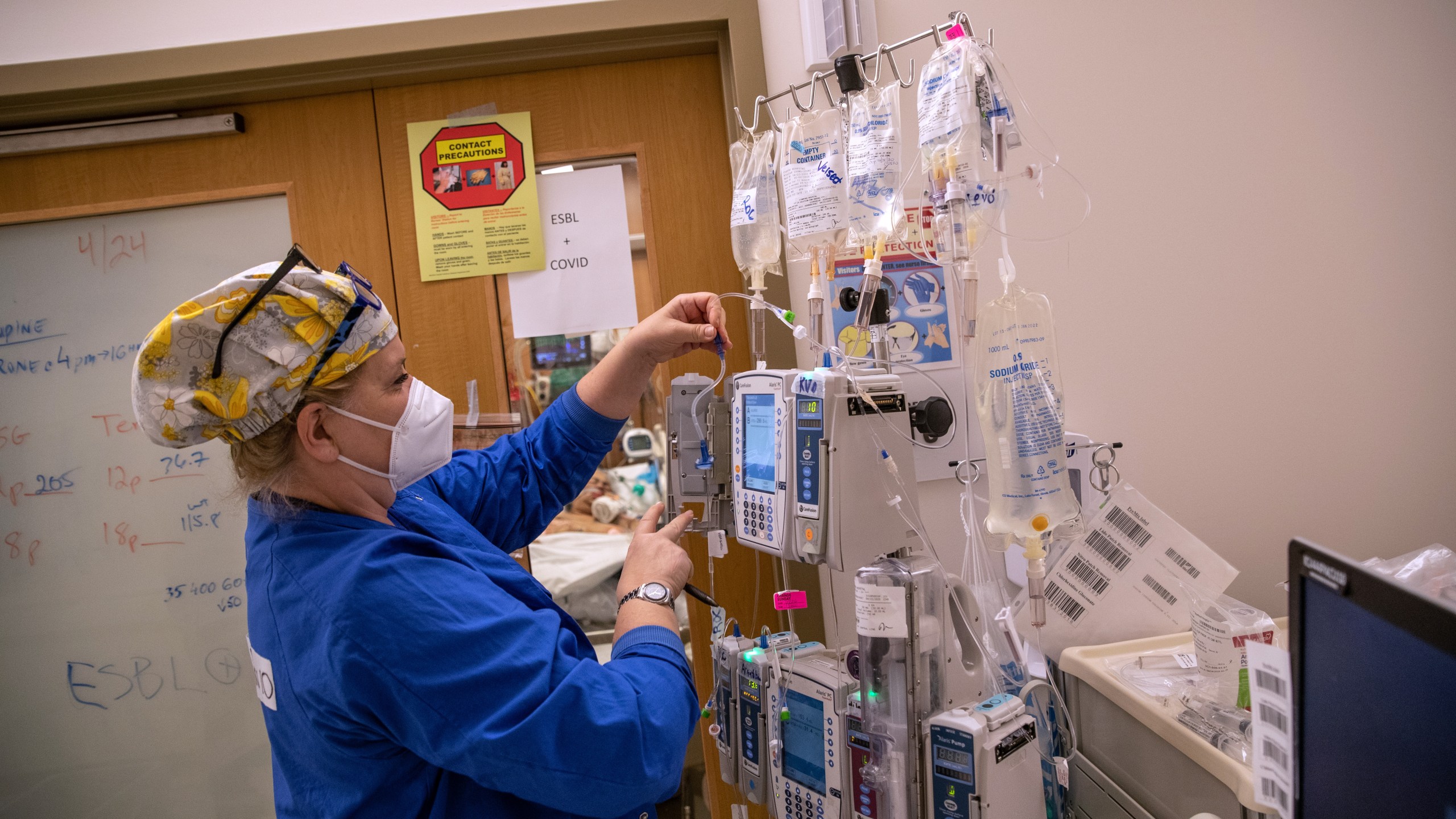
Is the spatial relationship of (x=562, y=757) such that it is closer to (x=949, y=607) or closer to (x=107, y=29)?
(x=949, y=607)

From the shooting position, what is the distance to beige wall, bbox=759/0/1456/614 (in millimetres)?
1748

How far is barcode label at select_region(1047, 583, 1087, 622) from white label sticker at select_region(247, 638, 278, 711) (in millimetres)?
1320

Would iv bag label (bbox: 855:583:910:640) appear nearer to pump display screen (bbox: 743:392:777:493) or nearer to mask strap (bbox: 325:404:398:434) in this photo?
pump display screen (bbox: 743:392:777:493)

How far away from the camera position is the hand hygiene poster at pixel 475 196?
6.52ft

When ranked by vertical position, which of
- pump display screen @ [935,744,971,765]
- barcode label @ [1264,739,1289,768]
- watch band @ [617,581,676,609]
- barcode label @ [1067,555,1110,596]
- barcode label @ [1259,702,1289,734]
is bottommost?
pump display screen @ [935,744,971,765]

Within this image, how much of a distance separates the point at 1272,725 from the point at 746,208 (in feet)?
3.34

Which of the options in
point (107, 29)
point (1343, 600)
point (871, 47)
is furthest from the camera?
point (107, 29)

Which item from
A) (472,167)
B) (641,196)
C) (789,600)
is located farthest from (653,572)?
(472,167)

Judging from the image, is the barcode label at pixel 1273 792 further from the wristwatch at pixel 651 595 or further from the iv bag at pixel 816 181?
Result: the iv bag at pixel 816 181

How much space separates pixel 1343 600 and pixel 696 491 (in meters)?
0.98

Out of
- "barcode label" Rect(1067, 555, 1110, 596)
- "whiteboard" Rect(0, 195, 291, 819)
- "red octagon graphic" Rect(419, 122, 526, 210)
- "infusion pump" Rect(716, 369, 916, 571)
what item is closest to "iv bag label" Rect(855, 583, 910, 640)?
"infusion pump" Rect(716, 369, 916, 571)

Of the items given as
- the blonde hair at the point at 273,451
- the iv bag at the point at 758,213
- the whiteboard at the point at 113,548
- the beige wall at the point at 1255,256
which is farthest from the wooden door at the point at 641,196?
the blonde hair at the point at 273,451

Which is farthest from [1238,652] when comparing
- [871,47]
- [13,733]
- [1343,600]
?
[13,733]

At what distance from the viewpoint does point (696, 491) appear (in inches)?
56.8
